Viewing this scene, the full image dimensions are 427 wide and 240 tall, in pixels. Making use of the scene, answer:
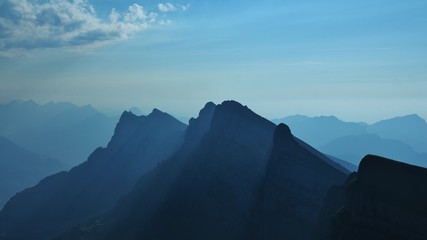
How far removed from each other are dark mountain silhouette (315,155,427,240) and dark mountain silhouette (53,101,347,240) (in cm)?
3376

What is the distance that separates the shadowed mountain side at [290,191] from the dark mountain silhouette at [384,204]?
32.5m

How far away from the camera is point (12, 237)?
17888 cm

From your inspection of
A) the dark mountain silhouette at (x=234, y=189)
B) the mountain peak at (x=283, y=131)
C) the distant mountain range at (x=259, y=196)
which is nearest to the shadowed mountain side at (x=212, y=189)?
the dark mountain silhouette at (x=234, y=189)

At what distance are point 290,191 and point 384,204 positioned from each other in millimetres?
43931

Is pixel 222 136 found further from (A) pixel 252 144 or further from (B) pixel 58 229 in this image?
(B) pixel 58 229

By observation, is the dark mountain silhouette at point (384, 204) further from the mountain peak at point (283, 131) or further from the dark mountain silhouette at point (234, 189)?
the mountain peak at point (283, 131)

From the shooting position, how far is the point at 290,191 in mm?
95625

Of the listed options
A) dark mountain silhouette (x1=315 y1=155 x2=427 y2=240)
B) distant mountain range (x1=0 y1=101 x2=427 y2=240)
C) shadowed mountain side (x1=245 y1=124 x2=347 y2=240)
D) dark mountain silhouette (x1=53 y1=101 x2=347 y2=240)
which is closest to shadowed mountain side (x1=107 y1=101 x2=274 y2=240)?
dark mountain silhouette (x1=53 y1=101 x2=347 y2=240)

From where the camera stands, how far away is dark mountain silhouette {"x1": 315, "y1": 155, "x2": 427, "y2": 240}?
1961 inches

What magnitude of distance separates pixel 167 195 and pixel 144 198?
68.7 ft

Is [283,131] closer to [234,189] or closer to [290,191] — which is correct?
[290,191]

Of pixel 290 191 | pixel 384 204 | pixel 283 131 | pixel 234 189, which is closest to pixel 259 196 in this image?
pixel 290 191

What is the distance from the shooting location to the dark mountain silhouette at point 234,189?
309ft

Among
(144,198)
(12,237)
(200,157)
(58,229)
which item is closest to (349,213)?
(200,157)
